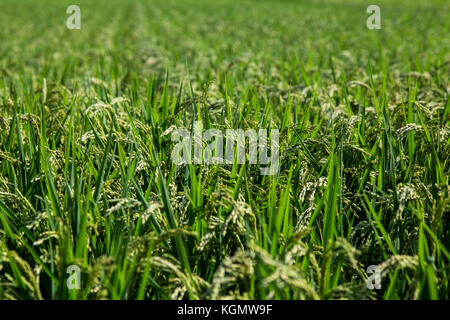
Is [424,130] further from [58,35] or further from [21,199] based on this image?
[58,35]

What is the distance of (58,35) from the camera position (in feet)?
33.9

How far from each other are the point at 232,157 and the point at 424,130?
80cm

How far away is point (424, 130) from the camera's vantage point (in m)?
1.77

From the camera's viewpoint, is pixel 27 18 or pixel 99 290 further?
pixel 27 18

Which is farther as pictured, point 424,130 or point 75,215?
point 424,130

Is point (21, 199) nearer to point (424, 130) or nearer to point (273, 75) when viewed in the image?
point (424, 130)

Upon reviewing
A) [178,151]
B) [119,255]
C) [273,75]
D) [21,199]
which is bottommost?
[119,255]
